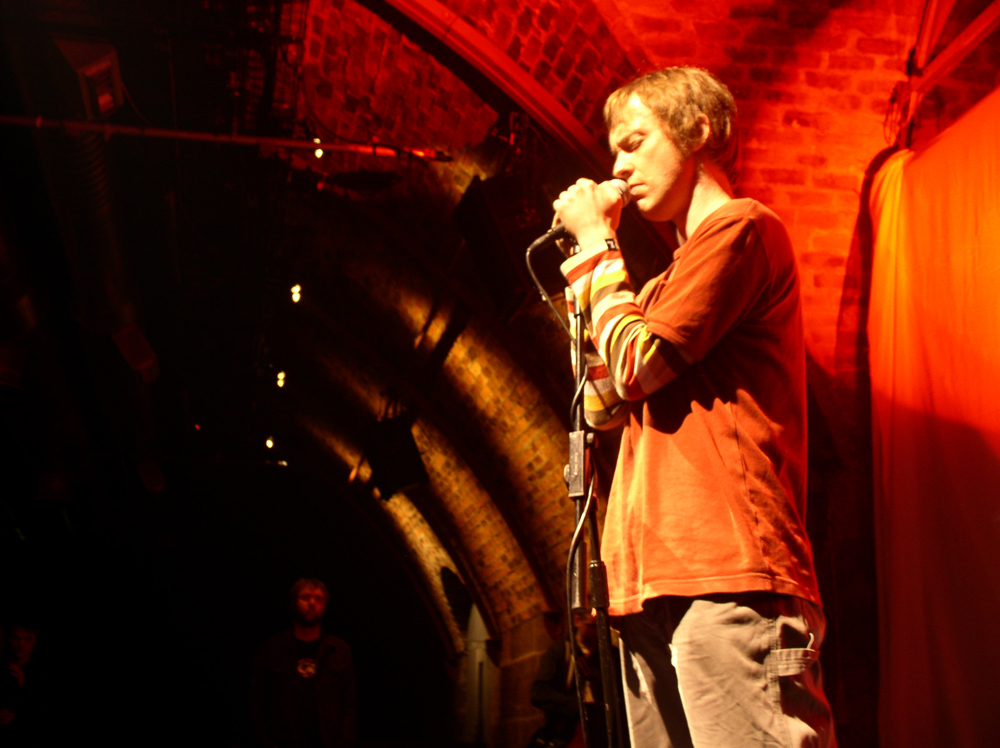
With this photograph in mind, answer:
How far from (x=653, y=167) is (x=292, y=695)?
485 centimetres

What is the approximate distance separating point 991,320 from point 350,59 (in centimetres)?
449

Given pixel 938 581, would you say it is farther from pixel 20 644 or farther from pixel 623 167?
pixel 20 644

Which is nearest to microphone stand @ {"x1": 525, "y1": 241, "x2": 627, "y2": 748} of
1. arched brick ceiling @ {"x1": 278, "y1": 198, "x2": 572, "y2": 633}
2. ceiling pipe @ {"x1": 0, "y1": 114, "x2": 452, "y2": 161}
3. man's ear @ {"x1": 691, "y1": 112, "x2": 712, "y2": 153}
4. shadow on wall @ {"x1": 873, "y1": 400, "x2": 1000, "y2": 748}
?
man's ear @ {"x1": 691, "y1": 112, "x2": 712, "y2": 153}

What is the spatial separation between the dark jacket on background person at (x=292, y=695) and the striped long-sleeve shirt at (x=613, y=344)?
15.1 ft

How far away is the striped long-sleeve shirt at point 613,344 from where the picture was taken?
154 cm

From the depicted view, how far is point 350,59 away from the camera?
6.20 meters

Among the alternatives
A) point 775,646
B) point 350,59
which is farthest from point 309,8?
point 775,646

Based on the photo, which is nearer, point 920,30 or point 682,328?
point 682,328

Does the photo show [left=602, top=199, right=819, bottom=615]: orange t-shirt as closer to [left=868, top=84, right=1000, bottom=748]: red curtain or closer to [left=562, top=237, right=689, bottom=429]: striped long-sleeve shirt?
[left=562, top=237, right=689, bottom=429]: striped long-sleeve shirt

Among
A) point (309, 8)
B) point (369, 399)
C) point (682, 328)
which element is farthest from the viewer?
point (369, 399)

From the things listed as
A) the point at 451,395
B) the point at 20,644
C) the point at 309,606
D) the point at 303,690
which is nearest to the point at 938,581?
the point at 303,690

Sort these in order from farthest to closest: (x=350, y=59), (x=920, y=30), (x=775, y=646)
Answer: (x=350, y=59) < (x=920, y=30) < (x=775, y=646)

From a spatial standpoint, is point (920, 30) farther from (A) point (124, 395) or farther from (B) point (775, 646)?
(A) point (124, 395)

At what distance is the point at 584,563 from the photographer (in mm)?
1703
